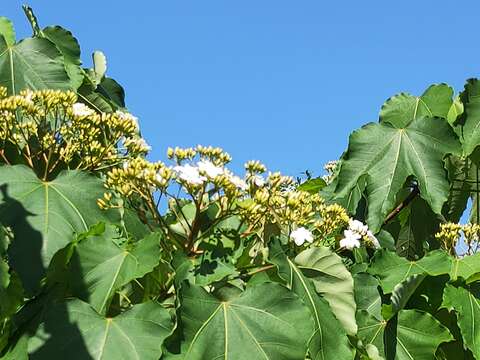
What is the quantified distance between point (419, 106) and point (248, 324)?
1923 millimetres

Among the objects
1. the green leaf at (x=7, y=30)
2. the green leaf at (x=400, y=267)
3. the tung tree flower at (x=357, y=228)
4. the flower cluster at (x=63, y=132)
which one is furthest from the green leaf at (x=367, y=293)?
the green leaf at (x=7, y=30)

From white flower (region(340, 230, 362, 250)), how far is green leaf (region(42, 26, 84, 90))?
132 cm

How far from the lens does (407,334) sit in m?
3.08

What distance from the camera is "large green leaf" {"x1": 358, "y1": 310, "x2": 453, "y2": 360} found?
120 inches

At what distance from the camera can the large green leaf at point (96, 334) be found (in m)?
2.30

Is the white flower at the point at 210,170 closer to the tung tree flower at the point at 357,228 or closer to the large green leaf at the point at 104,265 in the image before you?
the large green leaf at the point at 104,265

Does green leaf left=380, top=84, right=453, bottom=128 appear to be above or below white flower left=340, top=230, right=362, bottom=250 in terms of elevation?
above

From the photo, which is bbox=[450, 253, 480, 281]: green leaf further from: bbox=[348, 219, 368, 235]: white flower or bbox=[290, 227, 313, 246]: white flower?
bbox=[290, 227, 313, 246]: white flower

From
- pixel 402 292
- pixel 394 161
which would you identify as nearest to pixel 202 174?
pixel 402 292

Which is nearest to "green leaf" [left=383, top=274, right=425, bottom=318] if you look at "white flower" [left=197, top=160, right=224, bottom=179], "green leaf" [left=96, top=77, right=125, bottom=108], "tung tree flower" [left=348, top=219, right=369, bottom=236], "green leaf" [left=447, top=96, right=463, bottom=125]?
"tung tree flower" [left=348, top=219, right=369, bottom=236]

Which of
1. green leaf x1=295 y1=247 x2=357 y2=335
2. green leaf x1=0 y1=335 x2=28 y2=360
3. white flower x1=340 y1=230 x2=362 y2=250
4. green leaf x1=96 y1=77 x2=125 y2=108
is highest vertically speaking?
green leaf x1=96 y1=77 x2=125 y2=108

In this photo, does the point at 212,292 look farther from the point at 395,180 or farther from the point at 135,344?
the point at 395,180

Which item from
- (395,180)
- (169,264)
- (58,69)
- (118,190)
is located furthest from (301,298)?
(58,69)

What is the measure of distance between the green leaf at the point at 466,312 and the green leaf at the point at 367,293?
27cm
